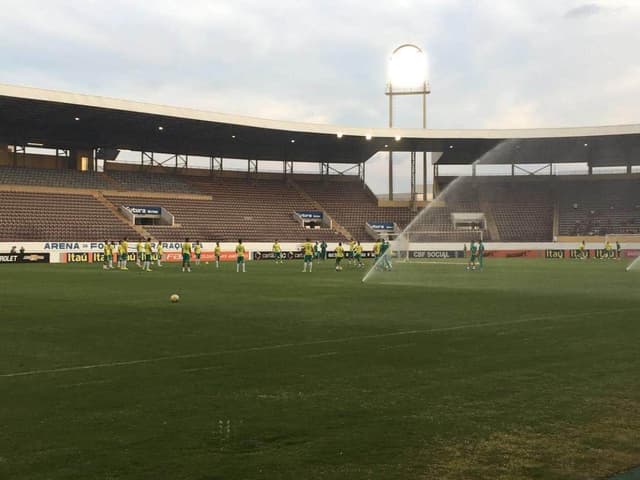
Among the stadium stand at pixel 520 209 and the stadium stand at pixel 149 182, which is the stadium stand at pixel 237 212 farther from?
the stadium stand at pixel 520 209

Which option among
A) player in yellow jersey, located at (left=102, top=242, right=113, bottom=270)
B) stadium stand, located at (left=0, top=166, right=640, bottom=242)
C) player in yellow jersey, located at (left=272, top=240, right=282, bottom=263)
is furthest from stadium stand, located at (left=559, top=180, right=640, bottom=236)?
player in yellow jersey, located at (left=102, top=242, right=113, bottom=270)

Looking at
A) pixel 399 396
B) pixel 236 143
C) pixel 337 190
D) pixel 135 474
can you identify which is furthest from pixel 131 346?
pixel 337 190

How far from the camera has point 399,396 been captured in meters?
7.60

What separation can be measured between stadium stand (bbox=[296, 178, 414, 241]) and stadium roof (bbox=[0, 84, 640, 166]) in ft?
9.21

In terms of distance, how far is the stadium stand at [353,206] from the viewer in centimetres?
7275

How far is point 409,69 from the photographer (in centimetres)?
7556

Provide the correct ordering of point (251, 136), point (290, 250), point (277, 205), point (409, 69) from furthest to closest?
point (409, 69), point (277, 205), point (251, 136), point (290, 250)

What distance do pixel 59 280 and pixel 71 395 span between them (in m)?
22.9

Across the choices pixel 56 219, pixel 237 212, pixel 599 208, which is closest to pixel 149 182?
pixel 237 212

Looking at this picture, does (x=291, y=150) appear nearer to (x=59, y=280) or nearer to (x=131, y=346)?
(x=59, y=280)

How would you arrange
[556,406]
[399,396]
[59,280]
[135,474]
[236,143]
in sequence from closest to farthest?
[135,474], [556,406], [399,396], [59,280], [236,143]

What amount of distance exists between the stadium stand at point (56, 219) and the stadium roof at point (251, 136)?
6.13 metres

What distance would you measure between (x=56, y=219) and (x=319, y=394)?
51304 mm

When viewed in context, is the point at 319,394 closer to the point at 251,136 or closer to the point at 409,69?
the point at 251,136
